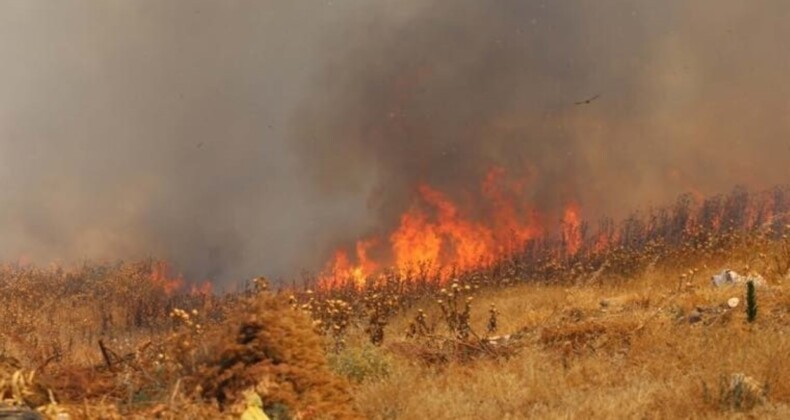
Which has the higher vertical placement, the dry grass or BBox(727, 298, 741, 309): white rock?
BBox(727, 298, 741, 309): white rock

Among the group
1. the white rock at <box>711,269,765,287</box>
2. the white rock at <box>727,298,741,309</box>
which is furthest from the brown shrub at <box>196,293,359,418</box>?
the white rock at <box>711,269,765,287</box>

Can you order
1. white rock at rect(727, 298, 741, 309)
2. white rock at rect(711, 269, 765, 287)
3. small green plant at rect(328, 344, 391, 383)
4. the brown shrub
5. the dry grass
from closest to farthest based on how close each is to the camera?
the brown shrub, the dry grass, small green plant at rect(328, 344, 391, 383), white rock at rect(727, 298, 741, 309), white rock at rect(711, 269, 765, 287)

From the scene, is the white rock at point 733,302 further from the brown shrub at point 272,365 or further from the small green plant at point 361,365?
the brown shrub at point 272,365

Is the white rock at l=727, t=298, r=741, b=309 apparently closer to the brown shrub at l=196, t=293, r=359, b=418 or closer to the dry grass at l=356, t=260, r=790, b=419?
the dry grass at l=356, t=260, r=790, b=419

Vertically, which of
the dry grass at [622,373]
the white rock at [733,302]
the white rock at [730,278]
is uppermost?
the white rock at [730,278]

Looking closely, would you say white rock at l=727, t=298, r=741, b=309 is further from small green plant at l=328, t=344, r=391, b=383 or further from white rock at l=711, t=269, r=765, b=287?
small green plant at l=328, t=344, r=391, b=383

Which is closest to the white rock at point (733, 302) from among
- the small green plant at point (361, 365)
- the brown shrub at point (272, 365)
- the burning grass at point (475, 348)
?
the burning grass at point (475, 348)

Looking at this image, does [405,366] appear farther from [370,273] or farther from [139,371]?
[370,273]

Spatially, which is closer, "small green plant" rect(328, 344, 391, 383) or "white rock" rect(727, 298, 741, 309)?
"small green plant" rect(328, 344, 391, 383)

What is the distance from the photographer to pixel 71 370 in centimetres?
423

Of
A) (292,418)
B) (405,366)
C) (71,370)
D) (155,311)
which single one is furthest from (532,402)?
(155,311)

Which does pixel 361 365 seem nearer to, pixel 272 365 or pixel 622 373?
pixel 622 373

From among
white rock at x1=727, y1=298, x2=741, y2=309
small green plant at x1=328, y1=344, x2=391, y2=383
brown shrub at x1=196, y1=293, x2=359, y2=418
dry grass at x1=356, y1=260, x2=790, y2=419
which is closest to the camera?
brown shrub at x1=196, y1=293, x2=359, y2=418

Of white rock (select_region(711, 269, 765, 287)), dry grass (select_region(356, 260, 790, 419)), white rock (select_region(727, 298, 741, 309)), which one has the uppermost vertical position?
white rock (select_region(711, 269, 765, 287))
